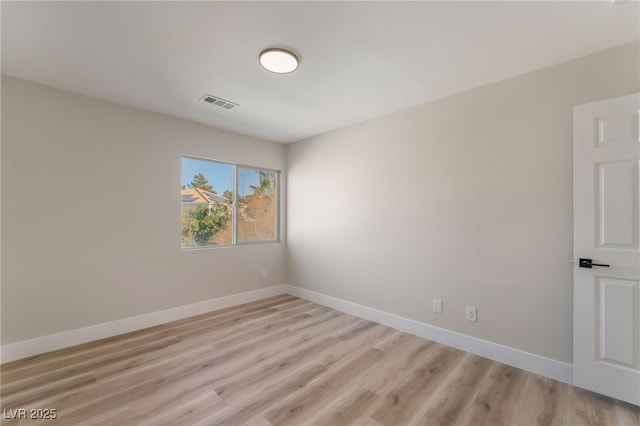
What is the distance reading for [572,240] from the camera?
2102 millimetres

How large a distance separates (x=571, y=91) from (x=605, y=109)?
303 millimetres

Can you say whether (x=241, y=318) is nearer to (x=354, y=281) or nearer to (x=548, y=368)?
(x=354, y=281)

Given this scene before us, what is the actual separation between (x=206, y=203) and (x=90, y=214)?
1247 mm

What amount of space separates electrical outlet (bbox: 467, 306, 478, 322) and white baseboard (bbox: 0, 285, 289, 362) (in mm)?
2903

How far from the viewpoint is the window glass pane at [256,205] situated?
13.5 ft

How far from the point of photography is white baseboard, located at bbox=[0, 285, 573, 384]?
7.30 feet

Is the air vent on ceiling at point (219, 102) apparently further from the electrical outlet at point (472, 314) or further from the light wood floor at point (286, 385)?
the electrical outlet at point (472, 314)

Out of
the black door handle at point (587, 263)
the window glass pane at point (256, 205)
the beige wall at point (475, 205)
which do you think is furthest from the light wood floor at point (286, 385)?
the window glass pane at point (256, 205)

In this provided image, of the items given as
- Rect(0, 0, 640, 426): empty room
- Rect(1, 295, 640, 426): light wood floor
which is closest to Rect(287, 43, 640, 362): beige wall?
Rect(0, 0, 640, 426): empty room

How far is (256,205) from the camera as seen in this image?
4.31 m

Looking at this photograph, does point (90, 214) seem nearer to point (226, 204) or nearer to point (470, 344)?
point (226, 204)

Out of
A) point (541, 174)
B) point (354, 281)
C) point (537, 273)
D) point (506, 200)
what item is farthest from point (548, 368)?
point (354, 281)

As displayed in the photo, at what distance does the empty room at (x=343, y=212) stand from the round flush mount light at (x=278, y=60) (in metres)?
0.02

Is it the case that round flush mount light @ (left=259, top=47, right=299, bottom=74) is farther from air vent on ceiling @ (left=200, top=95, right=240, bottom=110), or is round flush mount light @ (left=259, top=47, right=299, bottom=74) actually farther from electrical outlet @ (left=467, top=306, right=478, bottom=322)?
electrical outlet @ (left=467, top=306, right=478, bottom=322)
